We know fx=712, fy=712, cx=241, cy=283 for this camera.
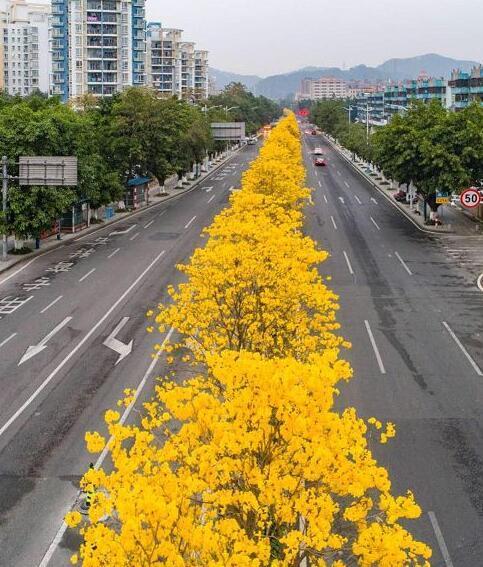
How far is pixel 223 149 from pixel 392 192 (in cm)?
6172

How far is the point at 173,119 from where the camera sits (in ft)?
214

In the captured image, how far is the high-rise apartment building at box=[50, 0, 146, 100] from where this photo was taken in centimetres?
12057

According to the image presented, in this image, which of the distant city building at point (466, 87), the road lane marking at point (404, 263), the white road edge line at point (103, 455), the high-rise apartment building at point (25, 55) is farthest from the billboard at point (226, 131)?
the high-rise apartment building at point (25, 55)

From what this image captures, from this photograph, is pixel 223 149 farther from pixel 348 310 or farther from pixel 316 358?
pixel 316 358

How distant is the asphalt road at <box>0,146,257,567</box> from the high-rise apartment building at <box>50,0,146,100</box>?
255ft

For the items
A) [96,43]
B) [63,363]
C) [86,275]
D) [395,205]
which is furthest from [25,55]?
[63,363]

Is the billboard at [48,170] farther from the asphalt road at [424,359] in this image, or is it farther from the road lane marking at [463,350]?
the road lane marking at [463,350]

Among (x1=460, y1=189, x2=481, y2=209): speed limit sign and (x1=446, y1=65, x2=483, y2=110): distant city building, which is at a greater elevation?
(x1=446, y1=65, x2=483, y2=110): distant city building

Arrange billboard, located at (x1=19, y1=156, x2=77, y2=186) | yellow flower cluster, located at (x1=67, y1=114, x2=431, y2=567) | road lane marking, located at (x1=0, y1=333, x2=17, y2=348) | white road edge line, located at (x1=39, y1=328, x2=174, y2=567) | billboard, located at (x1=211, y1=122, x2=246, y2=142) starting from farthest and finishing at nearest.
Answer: billboard, located at (x1=211, y1=122, x2=246, y2=142) → billboard, located at (x1=19, y1=156, x2=77, y2=186) → road lane marking, located at (x1=0, y1=333, x2=17, y2=348) → white road edge line, located at (x1=39, y1=328, x2=174, y2=567) → yellow flower cluster, located at (x1=67, y1=114, x2=431, y2=567)

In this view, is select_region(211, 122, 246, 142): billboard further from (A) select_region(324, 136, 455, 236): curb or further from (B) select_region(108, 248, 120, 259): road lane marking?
(B) select_region(108, 248, 120, 259): road lane marking

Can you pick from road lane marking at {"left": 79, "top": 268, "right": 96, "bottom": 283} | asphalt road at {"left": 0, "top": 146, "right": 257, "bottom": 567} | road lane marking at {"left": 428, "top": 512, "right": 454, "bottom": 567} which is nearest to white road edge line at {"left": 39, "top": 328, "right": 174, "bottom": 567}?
asphalt road at {"left": 0, "top": 146, "right": 257, "bottom": 567}

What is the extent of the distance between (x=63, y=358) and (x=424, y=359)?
1357 cm

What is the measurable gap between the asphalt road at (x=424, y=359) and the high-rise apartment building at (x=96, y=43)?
79548mm

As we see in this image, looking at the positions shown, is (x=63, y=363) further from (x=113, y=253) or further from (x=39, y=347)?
(x=113, y=253)
